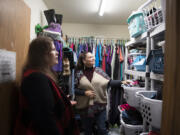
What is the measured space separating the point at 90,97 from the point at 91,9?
6.39 feet

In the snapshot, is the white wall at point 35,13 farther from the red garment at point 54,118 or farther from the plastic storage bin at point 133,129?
the plastic storage bin at point 133,129

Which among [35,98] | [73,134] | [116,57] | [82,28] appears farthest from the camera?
[82,28]

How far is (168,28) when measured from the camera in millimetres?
483

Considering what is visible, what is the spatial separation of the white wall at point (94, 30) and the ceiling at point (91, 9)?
26cm

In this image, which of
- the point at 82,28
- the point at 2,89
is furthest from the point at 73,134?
the point at 82,28

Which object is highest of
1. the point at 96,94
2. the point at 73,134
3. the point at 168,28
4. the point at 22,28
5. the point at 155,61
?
the point at 22,28

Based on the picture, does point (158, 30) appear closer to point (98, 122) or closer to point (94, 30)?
point (98, 122)

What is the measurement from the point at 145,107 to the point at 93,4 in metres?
2.16

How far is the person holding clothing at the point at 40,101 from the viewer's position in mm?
653

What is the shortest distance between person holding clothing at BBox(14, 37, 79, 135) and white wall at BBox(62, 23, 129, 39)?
2.81m

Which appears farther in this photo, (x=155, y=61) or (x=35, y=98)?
(x=155, y=61)

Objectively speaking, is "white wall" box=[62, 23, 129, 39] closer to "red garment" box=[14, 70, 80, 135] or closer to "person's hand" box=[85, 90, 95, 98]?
"person's hand" box=[85, 90, 95, 98]

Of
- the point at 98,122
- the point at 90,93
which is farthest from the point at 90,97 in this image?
the point at 98,122

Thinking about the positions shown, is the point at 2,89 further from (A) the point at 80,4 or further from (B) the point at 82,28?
(B) the point at 82,28
